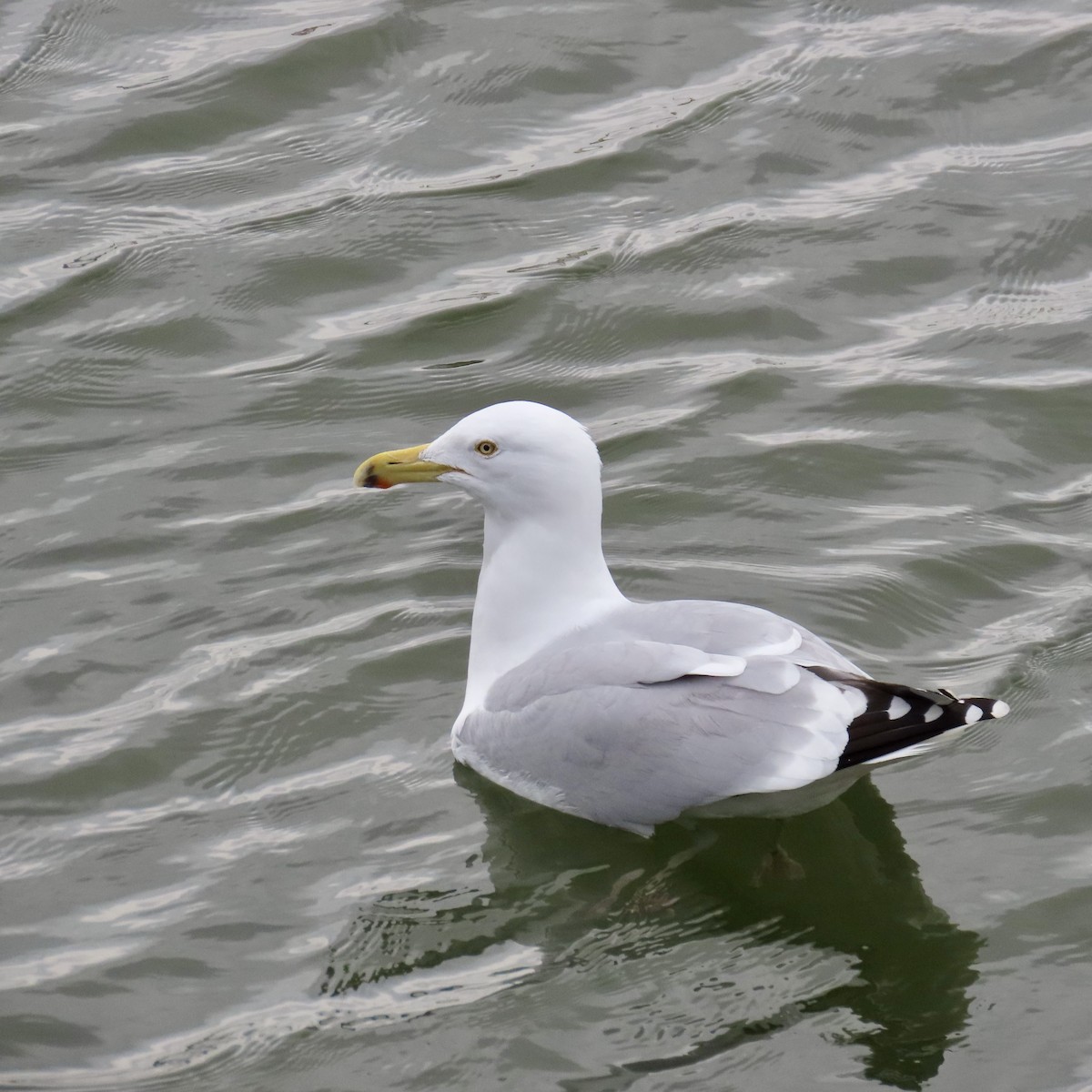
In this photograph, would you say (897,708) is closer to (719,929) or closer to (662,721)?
(662,721)

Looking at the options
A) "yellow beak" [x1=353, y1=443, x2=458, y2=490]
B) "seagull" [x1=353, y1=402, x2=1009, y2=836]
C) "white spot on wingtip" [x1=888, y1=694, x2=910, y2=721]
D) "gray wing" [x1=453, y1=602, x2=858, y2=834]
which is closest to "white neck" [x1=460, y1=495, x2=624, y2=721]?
"seagull" [x1=353, y1=402, x2=1009, y2=836]

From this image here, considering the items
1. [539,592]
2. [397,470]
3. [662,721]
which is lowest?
[662,721]

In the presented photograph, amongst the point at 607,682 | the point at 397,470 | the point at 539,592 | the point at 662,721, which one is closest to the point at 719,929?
the point at 662,721

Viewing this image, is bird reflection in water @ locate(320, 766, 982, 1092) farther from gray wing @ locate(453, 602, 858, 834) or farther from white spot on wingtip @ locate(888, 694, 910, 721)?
white spot on wingtip @ locate(888, 694, 910, 721)

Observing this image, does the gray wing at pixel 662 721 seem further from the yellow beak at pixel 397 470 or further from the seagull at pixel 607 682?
the yellow beak at pixel 397 470

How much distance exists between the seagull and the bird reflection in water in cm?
16

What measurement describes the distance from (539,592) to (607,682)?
563 millimetres

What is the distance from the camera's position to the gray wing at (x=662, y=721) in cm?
482

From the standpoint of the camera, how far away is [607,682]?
5.11 m

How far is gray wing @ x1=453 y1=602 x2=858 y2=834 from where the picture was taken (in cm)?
482

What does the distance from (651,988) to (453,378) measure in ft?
11.6

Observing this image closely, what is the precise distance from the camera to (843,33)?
31.4 feet

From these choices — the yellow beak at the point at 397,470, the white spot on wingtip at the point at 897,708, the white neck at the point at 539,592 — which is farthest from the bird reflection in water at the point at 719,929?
the yellow beak at the point at 397,470

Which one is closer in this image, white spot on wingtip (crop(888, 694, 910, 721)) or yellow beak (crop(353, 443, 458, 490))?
white spot on wingtip (crop(888, 694, 910, 721))
